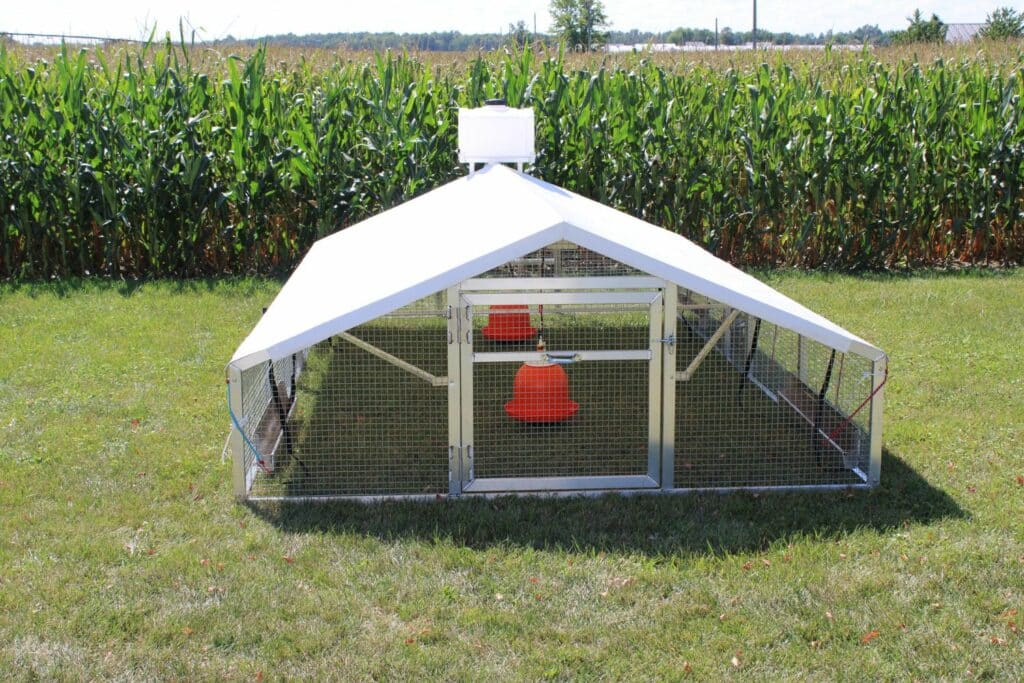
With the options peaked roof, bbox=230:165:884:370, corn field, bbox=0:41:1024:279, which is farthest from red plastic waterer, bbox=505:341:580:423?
corn field, bbox=0:41:1024:279

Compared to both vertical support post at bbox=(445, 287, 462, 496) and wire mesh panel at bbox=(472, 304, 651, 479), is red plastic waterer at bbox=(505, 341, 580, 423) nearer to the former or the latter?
wire mesh panel at bbox=(472, 304, 651, 479)

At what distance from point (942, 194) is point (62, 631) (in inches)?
394

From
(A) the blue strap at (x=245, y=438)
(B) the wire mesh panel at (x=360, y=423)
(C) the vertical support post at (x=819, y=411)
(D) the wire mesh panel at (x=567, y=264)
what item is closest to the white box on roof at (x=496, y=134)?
(D) the wire mesh panel at (x=567, y=264)

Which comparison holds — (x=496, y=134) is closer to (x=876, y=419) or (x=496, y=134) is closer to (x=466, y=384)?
(x=466, y=384)

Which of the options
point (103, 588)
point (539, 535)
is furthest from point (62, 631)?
point (539, 535)

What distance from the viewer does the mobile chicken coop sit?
5.24m

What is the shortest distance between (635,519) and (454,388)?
3.43 ft

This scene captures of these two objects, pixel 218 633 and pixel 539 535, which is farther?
pixel 539 535

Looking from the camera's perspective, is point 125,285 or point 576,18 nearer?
point 125,285

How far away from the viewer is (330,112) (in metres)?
11.0

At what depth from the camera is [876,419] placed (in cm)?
548

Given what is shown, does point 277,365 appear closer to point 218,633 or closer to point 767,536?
point 218,633

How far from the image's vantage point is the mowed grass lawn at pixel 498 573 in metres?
4.04

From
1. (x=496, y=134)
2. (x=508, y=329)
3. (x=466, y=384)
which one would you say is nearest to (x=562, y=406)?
(x=466, y=384)
